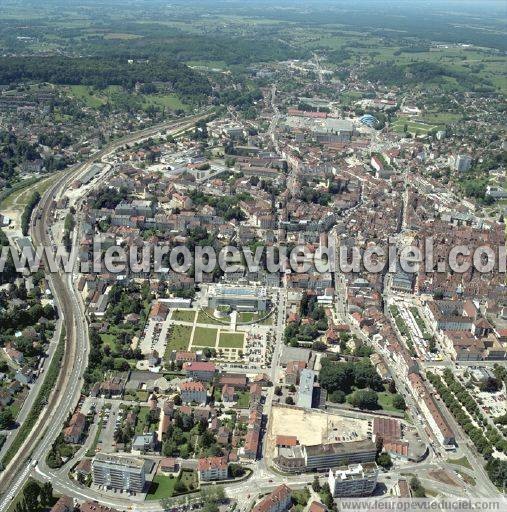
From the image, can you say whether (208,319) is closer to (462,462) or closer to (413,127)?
(462,462)

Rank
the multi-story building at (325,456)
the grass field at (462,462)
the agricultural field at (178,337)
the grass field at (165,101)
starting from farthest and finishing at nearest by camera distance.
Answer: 1. the grass field at (165,101)
2. the agricultural field at (178,337)
3. the grass field at (462,462)
4. the multi-story building at (325,456)

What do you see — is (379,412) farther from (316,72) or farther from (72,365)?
(316,72)

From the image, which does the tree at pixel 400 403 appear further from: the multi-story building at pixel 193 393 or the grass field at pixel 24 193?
the grass field at pixel 24 193

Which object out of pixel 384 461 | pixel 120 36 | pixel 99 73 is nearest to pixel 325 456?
pixel 384 461

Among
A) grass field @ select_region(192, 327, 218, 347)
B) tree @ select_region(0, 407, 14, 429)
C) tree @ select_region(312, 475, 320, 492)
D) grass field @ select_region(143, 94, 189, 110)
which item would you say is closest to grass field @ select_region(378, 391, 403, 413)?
tree @ select_region(312, 475, 320, 492)

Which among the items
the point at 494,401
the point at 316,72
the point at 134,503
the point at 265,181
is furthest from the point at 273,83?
the point at 134,503

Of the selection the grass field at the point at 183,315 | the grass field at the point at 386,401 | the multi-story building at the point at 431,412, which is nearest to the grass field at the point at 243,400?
the grass field at the point at 386,401
